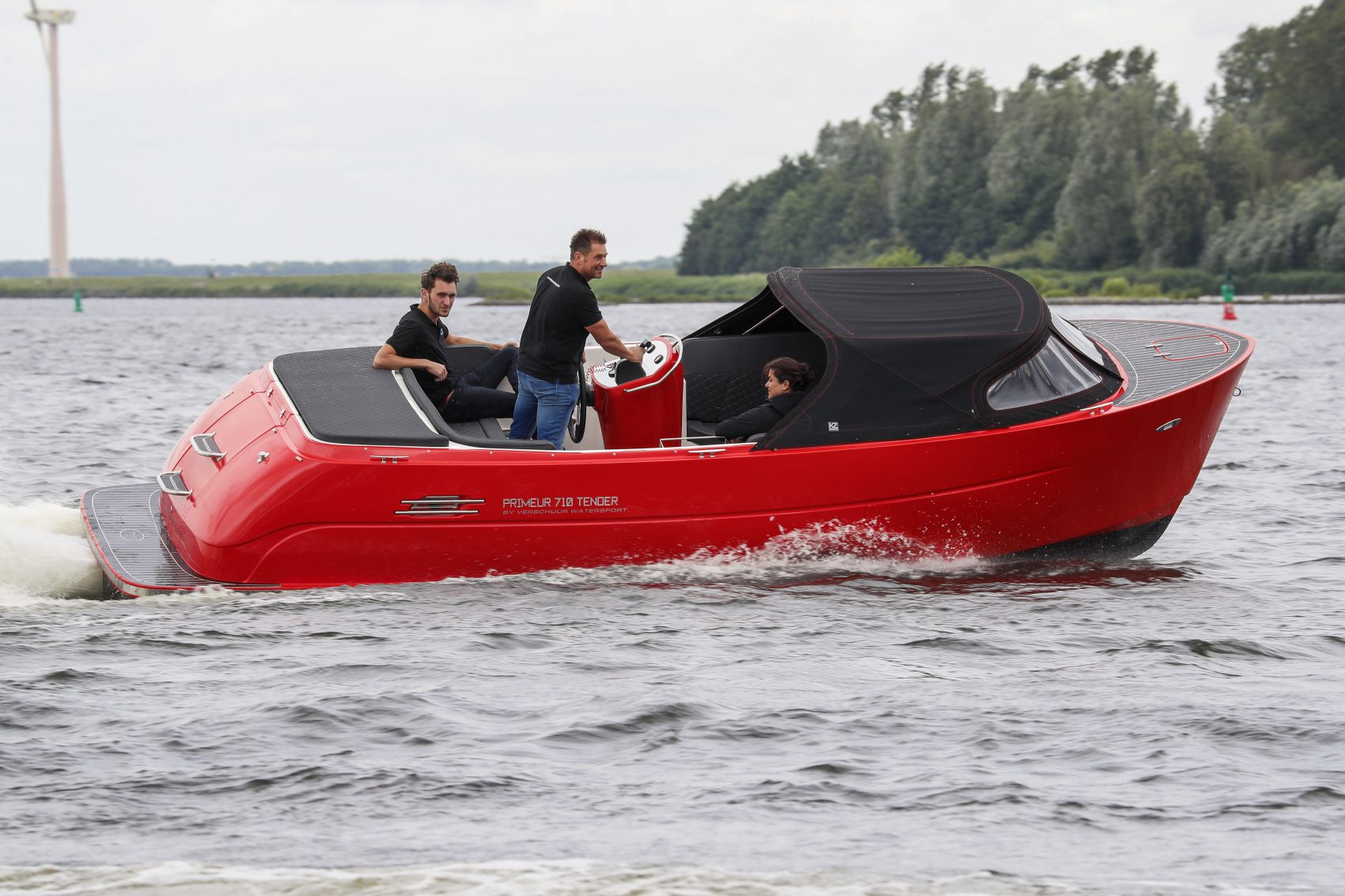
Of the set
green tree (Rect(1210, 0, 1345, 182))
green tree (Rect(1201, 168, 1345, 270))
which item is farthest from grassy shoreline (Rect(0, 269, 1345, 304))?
green tree (Rect(1210, 0, 1345, 182))

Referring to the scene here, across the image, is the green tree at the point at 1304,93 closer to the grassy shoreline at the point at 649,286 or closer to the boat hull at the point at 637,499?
the grassy shoreline at the point at 649,286

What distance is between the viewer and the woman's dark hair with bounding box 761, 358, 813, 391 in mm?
9117

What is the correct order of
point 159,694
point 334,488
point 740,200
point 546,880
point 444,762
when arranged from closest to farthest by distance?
1. point 546,880
2. point 444,762
3. point 159,694
4. point 334,488
5. point 740,200

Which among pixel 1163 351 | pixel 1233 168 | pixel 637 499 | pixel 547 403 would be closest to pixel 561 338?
pixel 547 403

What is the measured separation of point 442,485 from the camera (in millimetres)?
8266

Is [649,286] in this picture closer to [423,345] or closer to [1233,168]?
[1233,168]

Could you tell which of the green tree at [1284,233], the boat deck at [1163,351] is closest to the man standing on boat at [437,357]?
the boat deck at [1163,351]

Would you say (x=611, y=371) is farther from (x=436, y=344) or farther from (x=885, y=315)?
(x=885, y=315)

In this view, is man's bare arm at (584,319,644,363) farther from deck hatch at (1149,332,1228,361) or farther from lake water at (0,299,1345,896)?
deck hatch at (1149,332,1228,361)

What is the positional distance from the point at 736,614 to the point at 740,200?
14274cm

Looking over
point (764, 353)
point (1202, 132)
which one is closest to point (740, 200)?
point (1202, 132)

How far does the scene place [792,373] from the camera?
9141 mm

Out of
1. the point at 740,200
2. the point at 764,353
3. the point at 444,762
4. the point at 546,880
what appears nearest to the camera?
the point at 546,880

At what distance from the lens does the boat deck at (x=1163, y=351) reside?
9.34m
